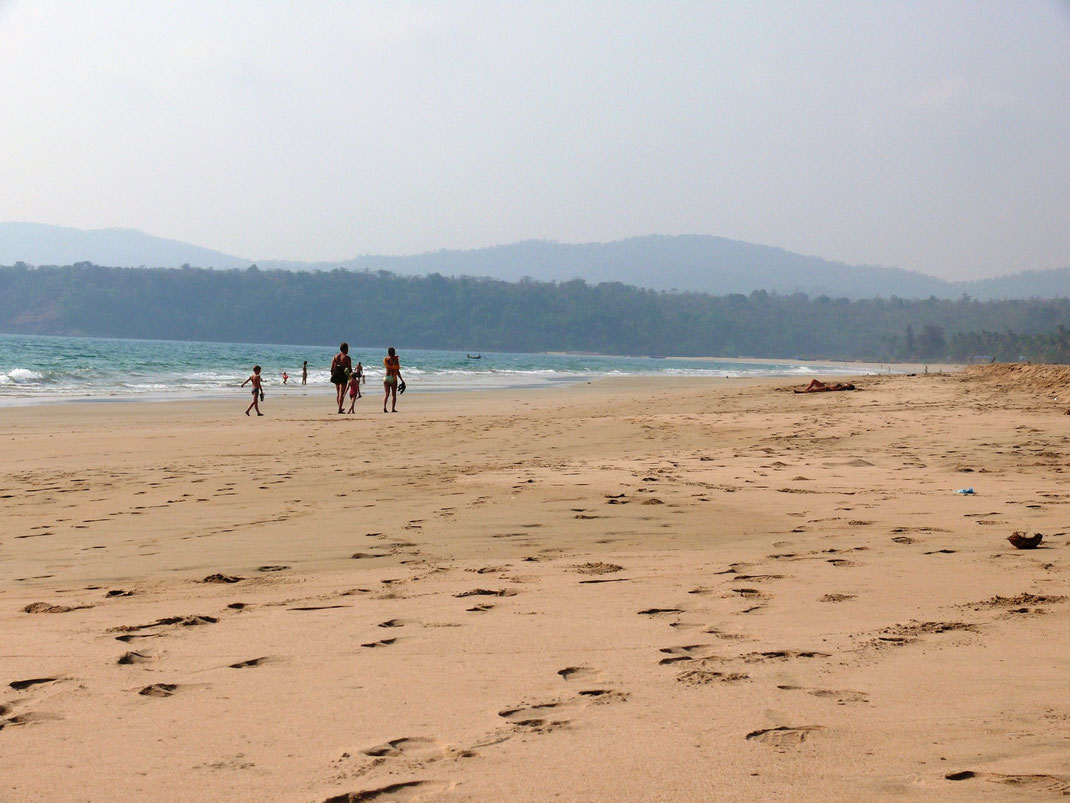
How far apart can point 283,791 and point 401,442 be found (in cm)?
1092

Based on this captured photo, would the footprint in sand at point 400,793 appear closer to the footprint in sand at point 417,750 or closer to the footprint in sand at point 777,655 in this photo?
the footprint in sand at point 417,750

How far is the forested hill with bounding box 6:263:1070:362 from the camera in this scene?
15750 centimetres

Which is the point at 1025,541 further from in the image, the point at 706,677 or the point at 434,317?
the point at 434,317

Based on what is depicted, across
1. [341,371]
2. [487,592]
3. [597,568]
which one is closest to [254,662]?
[487,592]

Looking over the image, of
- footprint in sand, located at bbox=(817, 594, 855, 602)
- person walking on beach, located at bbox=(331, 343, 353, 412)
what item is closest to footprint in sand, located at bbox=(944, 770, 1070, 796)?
footprint in sand, located at bbox=(817, 594, 855, 602)

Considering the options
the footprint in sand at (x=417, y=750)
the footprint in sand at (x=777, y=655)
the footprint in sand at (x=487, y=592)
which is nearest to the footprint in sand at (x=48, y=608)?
the footprint in sand at (x=487, y=592)

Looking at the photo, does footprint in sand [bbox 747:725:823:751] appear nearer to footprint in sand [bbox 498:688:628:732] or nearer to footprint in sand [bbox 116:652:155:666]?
footprint in sand [bbox 498:688:628:732]

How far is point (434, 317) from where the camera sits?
179 meters

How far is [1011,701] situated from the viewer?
2.94 meters

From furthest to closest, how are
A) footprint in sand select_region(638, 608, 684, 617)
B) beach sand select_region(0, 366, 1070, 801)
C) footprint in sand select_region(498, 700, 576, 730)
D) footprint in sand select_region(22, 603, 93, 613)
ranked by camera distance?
footprint in sand select_region(22, 603, 93, 613) → footprint in sand select_region(638, 608, 684, 617) → footprint in sand select_region(498, 700, 576, 730) → beach sand select_region(0, 366, 1070, 801)

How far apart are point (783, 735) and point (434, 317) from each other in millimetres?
178315

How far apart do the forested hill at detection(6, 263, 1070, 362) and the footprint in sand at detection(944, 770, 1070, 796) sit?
15494 cm

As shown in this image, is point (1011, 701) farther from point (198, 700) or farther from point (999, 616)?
point (198, 700)

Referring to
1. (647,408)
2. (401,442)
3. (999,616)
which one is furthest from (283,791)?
(647,408)
